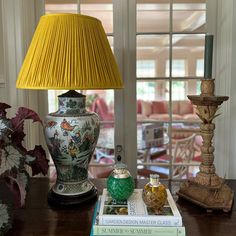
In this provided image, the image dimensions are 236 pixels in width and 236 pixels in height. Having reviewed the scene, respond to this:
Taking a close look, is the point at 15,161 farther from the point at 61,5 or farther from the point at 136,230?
the point at 61,5

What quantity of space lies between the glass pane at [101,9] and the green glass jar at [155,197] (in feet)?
3.08

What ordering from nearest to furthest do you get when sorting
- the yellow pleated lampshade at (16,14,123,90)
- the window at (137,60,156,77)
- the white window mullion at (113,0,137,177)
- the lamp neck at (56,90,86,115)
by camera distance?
the yellow pleated lampshade at (16,14,123,90)
the lamp neck at (56,90,86,115)
the white window mullion at (113,0,137,177)
the window at (137,60,156,77)

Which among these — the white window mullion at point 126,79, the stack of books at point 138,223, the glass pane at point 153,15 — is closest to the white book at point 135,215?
the stack of books at point 138,223

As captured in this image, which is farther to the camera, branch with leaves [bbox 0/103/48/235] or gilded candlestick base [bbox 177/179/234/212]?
gilded candlestick base [bbox 177/179/234/212]

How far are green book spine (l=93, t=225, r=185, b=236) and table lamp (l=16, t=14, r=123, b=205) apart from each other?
0.27 metres

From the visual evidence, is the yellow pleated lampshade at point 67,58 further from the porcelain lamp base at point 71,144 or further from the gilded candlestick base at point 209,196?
the gilded candlestick base at point 209,196

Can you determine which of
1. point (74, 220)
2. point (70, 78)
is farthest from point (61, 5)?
point (74, 220)

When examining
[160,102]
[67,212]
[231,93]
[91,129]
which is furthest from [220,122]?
[160,102]

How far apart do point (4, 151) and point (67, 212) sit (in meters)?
0.34

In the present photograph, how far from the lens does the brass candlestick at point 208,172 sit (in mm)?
1034

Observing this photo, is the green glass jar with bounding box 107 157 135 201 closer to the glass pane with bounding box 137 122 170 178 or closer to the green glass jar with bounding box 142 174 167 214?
the green glass jar with bounding box 142 174 167 214

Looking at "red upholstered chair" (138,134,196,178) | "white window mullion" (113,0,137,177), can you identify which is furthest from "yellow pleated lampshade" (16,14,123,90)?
"red upholstered chair" (138,134,196,178)

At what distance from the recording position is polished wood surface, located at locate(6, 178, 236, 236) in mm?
916

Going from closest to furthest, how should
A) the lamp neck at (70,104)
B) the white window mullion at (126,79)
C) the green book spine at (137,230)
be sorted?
the green book spine at (137,230)
the lamp neck at (70,104)
the white window mullion at (126,79)
